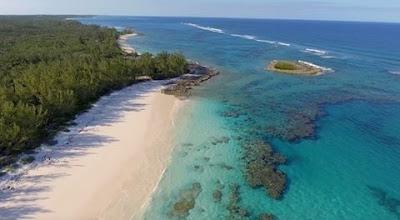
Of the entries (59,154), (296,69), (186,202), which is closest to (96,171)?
(59,154)

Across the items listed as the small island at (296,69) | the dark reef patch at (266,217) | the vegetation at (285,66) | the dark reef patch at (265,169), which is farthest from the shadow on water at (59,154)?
the vegetation at (285,66)

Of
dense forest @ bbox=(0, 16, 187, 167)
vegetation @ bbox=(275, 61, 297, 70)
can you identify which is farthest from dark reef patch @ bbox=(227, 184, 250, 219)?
vegetation @ bbox=(275, 61, 297, 70)

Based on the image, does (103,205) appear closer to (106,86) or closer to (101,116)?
(101,116)

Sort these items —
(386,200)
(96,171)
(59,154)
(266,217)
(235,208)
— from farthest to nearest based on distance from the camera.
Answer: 1. (59,154)
2. (96,171)
3. (386,200)
4. (235,208)
5. (266,217)

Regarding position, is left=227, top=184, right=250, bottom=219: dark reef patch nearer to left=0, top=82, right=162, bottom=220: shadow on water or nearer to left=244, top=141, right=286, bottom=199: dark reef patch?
left=244, top=141, right=286, bottom=199: dark reef patch

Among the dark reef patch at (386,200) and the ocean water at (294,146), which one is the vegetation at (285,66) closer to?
the ocean water at (294,146)

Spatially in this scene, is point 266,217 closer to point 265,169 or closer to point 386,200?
point 265,169

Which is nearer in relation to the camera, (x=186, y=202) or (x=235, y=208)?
(x=235, y=208)

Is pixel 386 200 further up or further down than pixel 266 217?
further up
